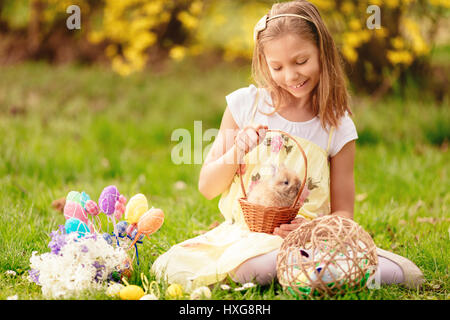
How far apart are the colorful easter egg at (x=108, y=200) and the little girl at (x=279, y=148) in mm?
285

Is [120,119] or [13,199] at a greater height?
[120,119]

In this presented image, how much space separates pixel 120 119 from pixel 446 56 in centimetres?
447

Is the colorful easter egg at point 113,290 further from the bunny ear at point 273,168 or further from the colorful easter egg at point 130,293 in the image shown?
the bunny ear at point 273,168

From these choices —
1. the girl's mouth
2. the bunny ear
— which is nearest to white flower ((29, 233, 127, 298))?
the bunny ear

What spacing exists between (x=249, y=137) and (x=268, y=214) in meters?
0.29

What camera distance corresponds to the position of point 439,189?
327cm

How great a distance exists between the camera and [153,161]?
3.96 meters

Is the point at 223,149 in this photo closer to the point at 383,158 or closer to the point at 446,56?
the point at 383,158

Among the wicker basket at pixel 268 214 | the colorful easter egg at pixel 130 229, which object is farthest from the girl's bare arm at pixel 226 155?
the colorful easter egg at pixel 130 229

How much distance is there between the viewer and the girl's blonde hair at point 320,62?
2.00m

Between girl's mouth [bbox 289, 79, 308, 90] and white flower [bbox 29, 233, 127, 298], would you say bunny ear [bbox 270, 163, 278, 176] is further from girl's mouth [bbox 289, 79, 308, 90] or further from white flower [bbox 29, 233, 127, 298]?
white flower [bbox 29, 233, 127, 298]

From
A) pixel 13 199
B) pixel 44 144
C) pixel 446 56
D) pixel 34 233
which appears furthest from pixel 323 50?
pixel 446 56

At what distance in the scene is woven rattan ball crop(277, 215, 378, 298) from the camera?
1.71 m

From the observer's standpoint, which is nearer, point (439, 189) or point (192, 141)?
point (439, 189)
